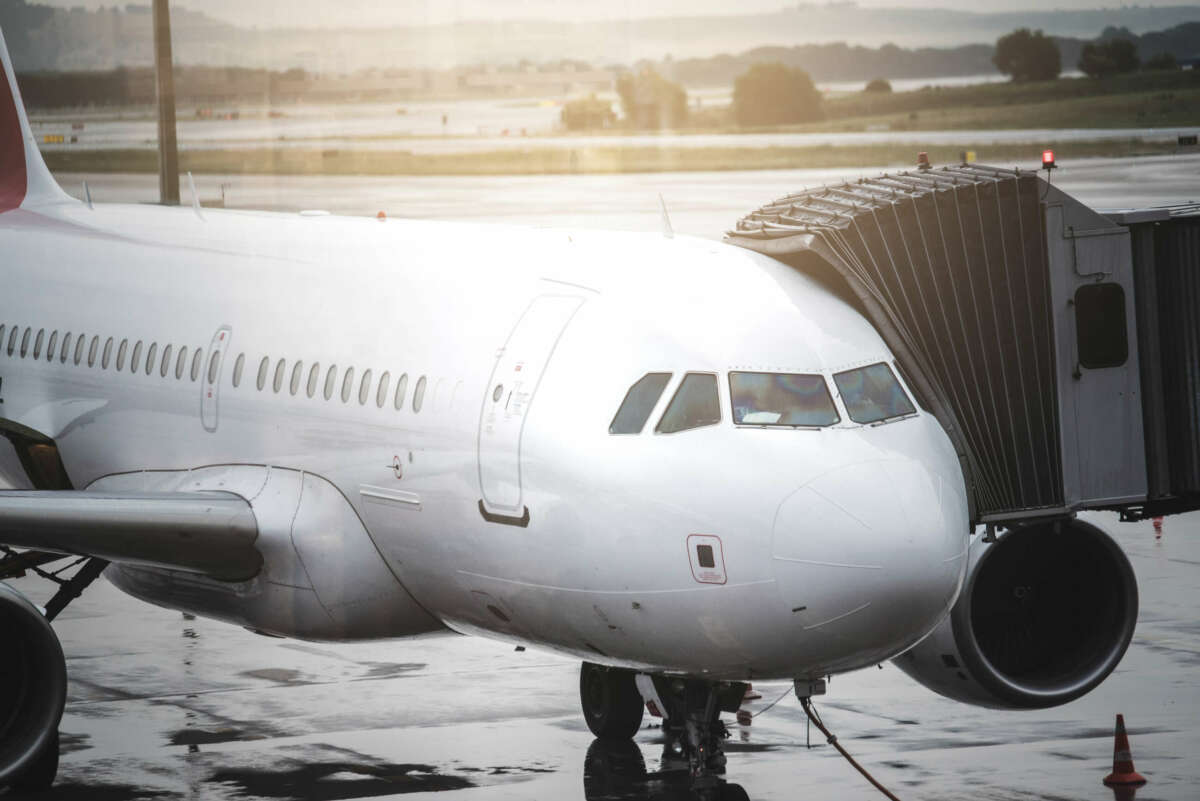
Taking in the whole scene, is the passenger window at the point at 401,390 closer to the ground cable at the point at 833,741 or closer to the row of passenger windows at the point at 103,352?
the row of passenger windows at the point at 103,352

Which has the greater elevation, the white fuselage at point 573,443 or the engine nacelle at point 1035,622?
the white fuselage at point 573,443

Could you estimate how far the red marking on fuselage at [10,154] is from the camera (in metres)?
21.7

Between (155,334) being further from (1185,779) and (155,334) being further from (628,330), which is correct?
(1185,779)

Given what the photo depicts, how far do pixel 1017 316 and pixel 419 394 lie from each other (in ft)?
12.9

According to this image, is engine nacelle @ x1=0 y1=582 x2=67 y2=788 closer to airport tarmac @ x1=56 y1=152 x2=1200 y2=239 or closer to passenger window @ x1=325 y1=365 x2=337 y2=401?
passenger window @ x1=325 y1=365 x2=337 y2=401

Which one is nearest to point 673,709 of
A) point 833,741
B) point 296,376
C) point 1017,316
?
point 833,741

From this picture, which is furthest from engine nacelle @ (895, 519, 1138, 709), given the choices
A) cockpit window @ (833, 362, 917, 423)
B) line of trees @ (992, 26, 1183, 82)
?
line of trees @ (992, 26, 1183, 82)

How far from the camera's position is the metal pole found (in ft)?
105

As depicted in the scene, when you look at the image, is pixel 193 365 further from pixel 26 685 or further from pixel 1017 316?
pixel 1017 316

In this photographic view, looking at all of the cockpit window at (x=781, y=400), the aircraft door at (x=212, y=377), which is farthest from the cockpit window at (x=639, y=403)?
the aircraft door at (x=212, y=377)

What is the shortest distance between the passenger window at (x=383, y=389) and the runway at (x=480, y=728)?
8.72 ft

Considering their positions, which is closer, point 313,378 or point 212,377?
point 313,378

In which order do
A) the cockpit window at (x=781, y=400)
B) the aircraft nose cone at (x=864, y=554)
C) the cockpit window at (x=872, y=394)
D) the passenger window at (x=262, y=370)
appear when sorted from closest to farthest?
the aircraft nose cone at (x=864, y=554) < the cockpit window at (x=781, y=400) < the cockpit window at (x=872, y=394) < the passenger window at (x=262, y=370)

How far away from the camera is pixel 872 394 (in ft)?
37.9
